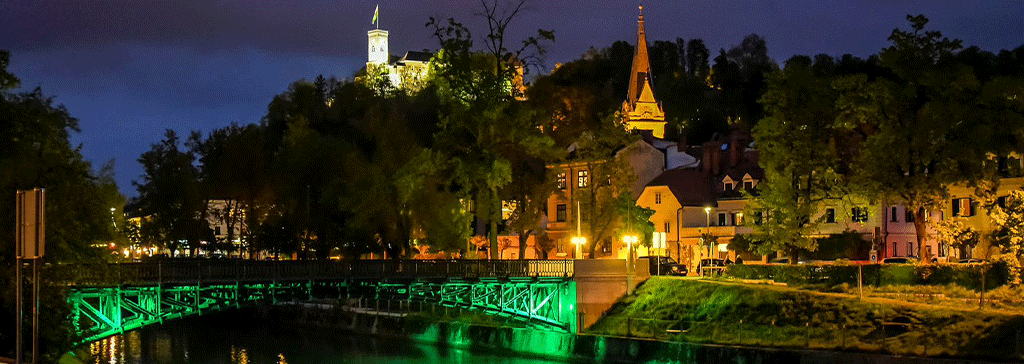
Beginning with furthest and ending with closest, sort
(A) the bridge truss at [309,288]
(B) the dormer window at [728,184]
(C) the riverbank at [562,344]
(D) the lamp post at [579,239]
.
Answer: (B) the dormer window at [728,184]
(D) the lamp post at [579,239]
(C) the riverbank at [562,344]
(A) the bridge truss at [309,288]

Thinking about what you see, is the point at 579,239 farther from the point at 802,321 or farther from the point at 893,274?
the point at 893,274

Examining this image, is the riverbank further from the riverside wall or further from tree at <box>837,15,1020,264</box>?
tree at <box>837,15,1020,264</box>

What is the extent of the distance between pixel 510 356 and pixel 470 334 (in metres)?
6.47

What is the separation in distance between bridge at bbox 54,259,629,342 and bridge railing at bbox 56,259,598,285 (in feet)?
0.15

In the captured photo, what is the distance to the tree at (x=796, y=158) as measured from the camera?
3034 inches

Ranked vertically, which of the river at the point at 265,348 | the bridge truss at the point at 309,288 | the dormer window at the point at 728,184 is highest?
the dormer window at the point at 728,184

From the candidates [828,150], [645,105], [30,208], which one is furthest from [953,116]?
[645,105]

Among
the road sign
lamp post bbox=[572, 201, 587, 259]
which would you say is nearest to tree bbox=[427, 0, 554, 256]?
lamp post bbox=[572, 201, 587, 259]

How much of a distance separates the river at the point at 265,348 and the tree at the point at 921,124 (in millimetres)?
20291

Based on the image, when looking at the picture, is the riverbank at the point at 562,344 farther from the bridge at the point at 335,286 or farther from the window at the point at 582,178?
the window at the point at 582,178

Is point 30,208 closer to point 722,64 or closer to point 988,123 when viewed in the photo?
point 988,123

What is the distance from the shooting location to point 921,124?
72188mm

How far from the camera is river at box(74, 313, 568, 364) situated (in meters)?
77.8

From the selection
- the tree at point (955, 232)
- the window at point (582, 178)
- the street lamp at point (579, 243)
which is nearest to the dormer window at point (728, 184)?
the window at point (582, 178)
